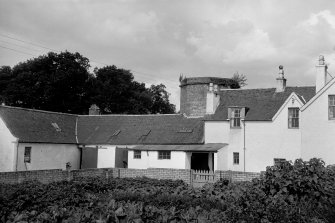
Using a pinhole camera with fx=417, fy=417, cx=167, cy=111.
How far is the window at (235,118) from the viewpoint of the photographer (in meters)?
35.7

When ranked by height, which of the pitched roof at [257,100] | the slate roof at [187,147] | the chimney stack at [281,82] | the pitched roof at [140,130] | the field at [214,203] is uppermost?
the chimney stack at [281,82]

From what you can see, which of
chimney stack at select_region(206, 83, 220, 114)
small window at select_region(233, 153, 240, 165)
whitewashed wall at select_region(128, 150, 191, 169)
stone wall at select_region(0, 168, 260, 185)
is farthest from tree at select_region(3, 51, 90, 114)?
small window at select_region(233, 153, 240, 165)

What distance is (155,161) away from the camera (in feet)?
122

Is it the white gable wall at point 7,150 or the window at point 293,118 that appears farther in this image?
the white gable wall at point 7,150

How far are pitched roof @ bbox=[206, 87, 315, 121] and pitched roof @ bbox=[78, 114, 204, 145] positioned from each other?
3002mm

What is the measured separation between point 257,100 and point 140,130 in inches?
479

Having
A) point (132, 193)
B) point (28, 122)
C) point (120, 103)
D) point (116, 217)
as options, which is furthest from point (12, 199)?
point (120, 103)

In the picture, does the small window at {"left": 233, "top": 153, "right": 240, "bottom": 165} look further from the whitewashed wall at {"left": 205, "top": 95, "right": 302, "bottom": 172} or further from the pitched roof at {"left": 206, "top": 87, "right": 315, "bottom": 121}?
the pitched roof at {"left": 206, "top": 87, "right": 315, "bottom": 121}

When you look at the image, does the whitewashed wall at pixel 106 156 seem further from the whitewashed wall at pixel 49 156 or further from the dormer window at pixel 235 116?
the dormer window at pixel 235 116

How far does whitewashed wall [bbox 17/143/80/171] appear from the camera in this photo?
118 feet

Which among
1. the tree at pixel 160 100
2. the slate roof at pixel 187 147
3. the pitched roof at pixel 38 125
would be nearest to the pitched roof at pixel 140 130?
the slate roof at pixel 187 147

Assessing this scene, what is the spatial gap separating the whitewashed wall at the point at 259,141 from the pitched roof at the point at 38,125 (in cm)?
1517

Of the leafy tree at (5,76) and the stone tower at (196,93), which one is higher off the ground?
the leafy tree at (5,76)

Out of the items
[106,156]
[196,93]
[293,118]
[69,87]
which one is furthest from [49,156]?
[69,87]
